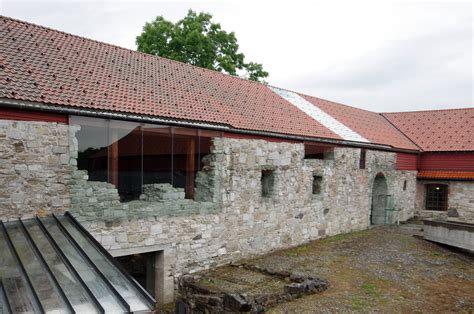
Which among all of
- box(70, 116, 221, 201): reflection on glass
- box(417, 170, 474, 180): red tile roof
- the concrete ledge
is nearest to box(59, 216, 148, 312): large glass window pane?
box(70, 116, 221, 201): reflection on glass

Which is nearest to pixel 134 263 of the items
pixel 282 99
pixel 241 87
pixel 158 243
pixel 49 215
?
→ pixel 158 243

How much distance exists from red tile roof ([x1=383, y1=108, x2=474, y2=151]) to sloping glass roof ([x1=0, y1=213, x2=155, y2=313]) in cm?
1889

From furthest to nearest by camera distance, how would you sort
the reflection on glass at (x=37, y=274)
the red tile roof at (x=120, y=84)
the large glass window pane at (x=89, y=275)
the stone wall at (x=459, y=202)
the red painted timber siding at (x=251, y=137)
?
1. the stone wall at (x=459, y=202)
2. the red painted timber siding at (x=251, y=137)
3. the red tile roof at (x=120, y=84)
4. the large glass window pane at (x=89, y=275)
5. the reflection on glass at (x=37, y=274)

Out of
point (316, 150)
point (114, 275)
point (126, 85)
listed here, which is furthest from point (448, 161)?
point (114, 275)

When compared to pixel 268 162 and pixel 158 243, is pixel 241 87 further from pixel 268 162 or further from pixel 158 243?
pixel 158 243

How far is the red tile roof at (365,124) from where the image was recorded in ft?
59.8

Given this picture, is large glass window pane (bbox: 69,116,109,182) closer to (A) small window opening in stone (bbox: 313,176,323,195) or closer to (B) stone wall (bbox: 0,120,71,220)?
(B) stone wall (bbox: 0,120,71,220)

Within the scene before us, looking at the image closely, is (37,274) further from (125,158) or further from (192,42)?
(192,42)

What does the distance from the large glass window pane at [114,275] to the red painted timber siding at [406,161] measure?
16.2 m

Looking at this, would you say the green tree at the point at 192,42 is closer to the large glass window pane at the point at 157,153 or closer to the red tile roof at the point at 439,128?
the red tile roof at the point at 439,128

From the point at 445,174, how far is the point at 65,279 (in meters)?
19.2

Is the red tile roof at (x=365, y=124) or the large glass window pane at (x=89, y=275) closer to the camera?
the large glass window pane at (x=89, y=275)

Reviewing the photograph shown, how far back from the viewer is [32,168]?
23.9 feet

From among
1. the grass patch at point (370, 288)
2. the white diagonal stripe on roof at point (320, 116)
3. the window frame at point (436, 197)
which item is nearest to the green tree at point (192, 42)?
the white diagonal stripe on roof at point (320, 116)
